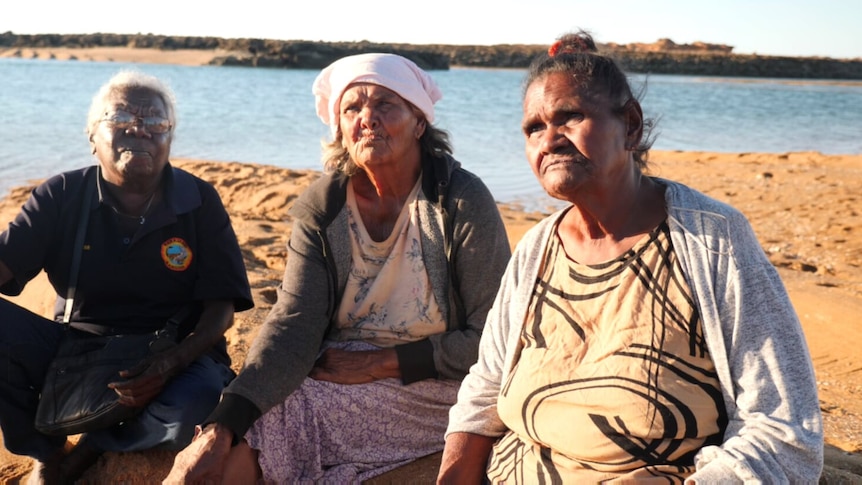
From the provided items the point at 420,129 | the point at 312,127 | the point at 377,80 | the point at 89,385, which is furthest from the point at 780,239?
the point at 312,127

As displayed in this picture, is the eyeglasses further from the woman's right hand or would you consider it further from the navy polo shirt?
the woman's right hand

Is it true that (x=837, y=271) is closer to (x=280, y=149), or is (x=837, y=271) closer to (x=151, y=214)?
(x=151, y=214)

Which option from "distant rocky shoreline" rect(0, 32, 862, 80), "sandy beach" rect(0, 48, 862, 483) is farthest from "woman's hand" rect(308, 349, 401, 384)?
"distant rocky shoreline" rect(0, 32, 862, 80)

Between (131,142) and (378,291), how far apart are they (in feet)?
3.48

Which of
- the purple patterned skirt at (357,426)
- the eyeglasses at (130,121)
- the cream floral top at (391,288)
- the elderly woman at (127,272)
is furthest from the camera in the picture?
the eyeglasses at (130,121)

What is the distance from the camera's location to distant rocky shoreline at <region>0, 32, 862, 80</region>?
57656 millimetres

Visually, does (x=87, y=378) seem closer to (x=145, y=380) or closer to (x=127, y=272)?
(x=145, y=380)

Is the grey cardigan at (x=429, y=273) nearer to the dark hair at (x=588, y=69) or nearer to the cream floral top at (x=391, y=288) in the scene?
the cream floral top at (x=391, y=288)

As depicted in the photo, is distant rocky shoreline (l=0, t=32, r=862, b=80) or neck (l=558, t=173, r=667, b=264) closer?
neck (l=558, t=173, r=667, b=264)

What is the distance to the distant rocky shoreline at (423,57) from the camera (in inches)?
2270

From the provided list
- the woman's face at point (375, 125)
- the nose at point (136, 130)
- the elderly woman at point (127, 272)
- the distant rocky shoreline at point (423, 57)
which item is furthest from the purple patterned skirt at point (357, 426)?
the distant rocky shoreline at point (423, 57)

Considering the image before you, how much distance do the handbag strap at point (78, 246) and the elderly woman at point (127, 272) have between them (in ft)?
0.04

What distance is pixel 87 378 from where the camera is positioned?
285 cm

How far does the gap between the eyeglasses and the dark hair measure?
5.10ft
